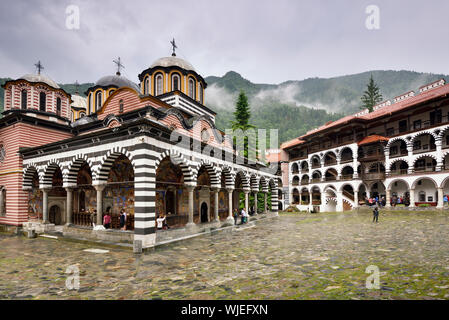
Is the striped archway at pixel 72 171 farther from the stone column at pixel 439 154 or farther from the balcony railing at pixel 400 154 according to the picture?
the balcony railing at pixel 400 154

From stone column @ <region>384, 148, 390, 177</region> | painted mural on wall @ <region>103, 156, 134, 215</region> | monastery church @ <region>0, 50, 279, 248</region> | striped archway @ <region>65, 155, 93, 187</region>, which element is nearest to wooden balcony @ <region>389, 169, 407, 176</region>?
stone column @ <region>384, 148, 390, 177</region>

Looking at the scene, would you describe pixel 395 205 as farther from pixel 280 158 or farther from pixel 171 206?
pixel 171 206

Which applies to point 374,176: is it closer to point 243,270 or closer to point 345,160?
point 345,160

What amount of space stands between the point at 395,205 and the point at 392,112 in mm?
10958

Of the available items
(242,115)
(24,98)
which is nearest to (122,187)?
(24,98)

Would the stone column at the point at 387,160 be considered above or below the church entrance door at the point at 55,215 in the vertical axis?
above

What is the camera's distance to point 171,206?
16984mm

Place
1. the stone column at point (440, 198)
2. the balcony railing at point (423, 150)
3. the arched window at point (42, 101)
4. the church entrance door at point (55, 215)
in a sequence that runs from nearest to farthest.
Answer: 1. the church entrance door at point (55, 215)
2. the arched window at point (42, 101)
3. the stone column at point (440, 198)
4. the balcony railing at point (423, 150)

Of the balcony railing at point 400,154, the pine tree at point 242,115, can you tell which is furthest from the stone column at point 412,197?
the pine tree at point 242,115

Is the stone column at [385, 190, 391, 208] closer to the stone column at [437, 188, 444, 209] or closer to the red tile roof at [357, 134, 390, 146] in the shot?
the stone column at [437, 188, 444, 209]

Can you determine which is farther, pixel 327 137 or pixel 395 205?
pixel 327 137

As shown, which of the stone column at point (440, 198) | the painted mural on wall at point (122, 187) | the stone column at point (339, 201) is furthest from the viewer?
the stone column at point (339, 201)

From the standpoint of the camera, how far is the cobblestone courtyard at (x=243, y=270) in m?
5.37
